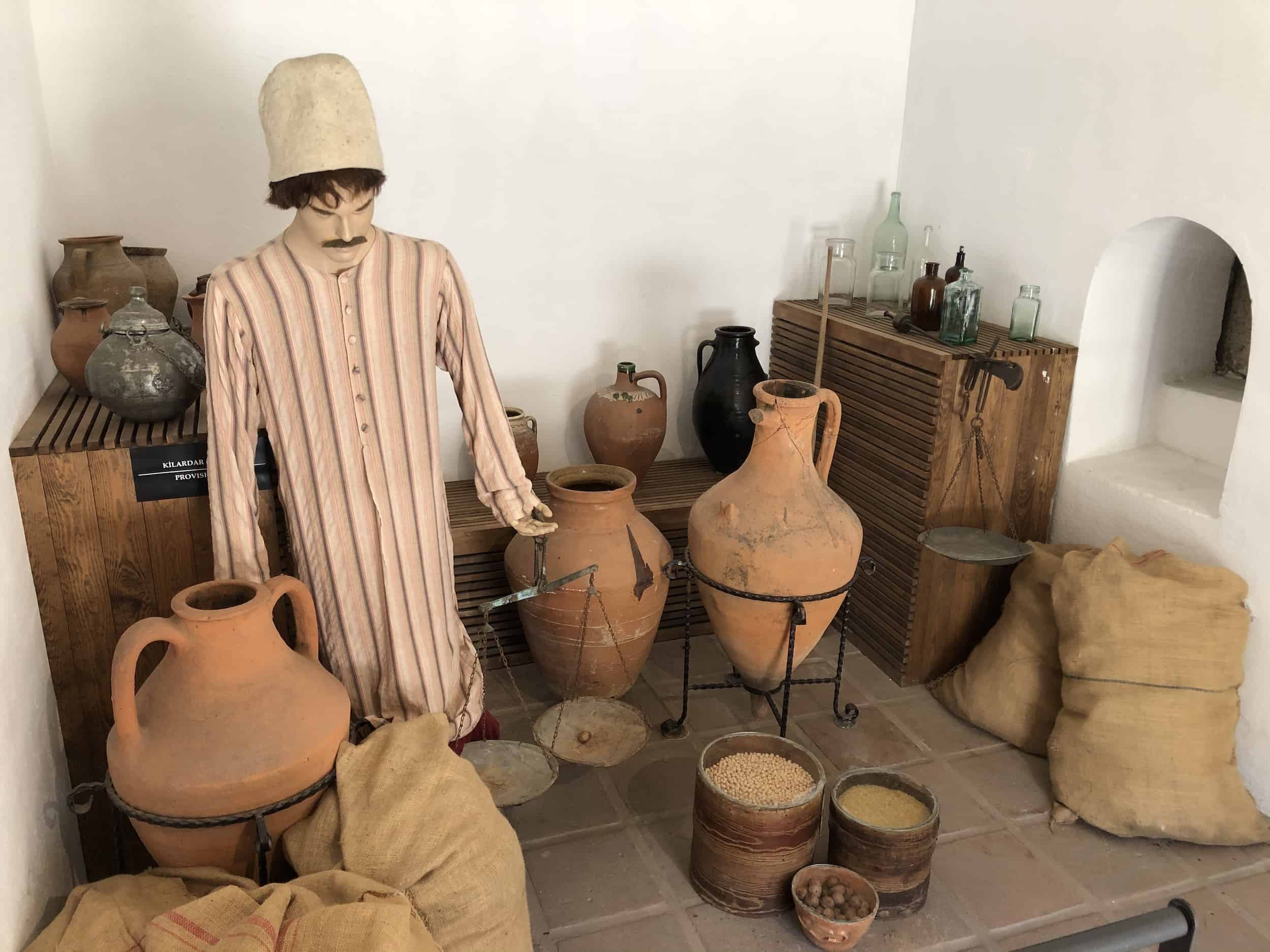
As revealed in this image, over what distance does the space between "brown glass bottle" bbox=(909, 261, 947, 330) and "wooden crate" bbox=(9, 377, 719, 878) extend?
2.18 metres

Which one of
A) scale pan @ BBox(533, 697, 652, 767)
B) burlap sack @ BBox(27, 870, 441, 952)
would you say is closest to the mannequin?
scale pan @ BBox(533, 697, 652, 767)

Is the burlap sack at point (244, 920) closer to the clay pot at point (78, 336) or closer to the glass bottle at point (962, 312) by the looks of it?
the clay pot at point (78, 336)

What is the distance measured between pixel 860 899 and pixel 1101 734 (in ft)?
2.97

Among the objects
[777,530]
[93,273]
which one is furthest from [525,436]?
[93,273]

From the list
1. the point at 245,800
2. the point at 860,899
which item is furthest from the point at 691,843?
the point at 245,800

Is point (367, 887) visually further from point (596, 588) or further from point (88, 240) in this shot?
point (88, 240)

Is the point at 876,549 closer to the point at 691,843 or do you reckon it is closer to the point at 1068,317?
the point at 1068,317

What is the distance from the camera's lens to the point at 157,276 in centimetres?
293

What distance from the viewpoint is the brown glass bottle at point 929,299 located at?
3.34 m

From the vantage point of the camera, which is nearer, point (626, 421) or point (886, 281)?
point (626, 421)

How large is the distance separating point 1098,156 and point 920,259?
0.86m

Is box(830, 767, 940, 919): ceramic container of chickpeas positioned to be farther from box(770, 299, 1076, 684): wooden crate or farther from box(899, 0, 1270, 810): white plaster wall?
box(899, 0, 1270, 810): white plaster wall

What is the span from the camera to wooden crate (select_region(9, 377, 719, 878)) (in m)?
2.22

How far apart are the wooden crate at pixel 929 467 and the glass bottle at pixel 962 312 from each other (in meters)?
0.06
